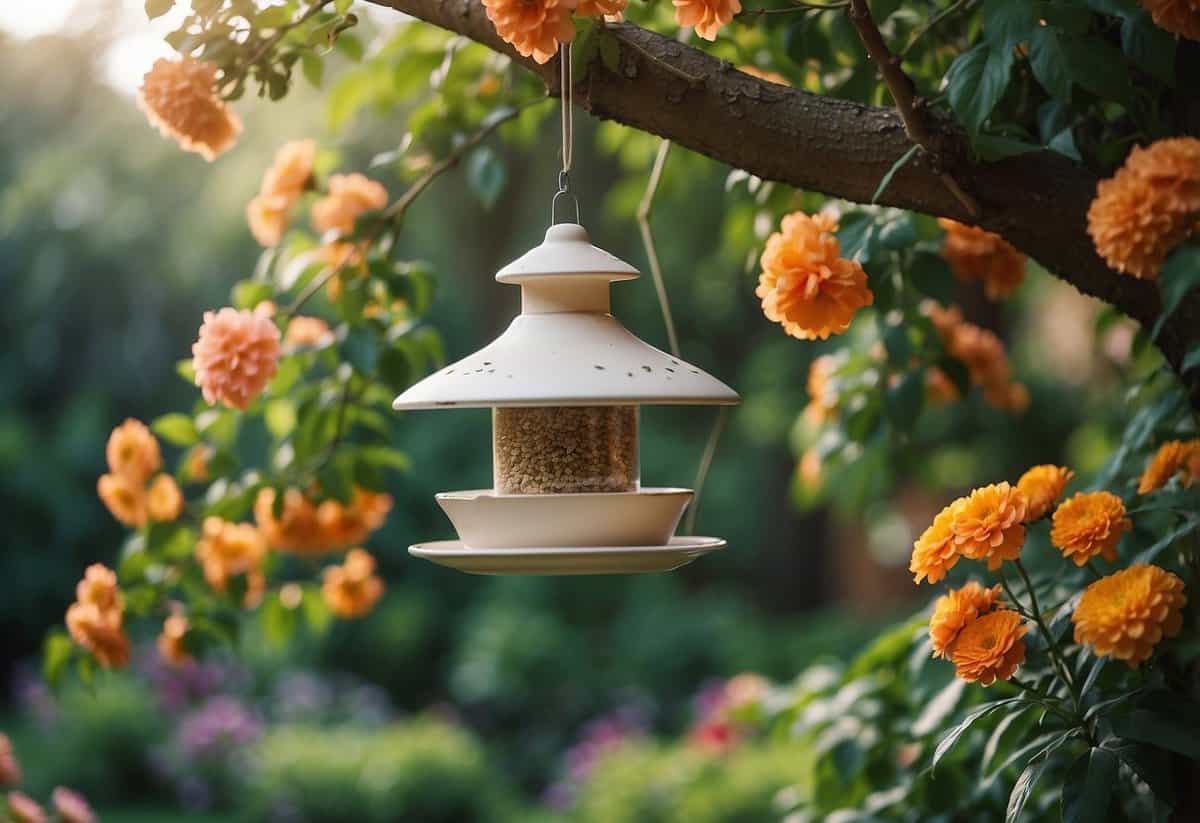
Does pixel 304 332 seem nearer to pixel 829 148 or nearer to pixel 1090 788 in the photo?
pixel 829 148

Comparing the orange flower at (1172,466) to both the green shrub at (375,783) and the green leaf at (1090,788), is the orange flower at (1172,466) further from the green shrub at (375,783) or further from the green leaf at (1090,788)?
the green shrub at (375,783)

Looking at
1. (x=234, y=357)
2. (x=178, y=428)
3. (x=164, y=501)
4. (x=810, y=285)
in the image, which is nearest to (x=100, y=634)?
(x=164, y=501)

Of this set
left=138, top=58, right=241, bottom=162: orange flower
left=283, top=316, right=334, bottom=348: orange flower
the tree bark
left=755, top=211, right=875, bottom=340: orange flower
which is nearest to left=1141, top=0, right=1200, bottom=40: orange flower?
the tree bark

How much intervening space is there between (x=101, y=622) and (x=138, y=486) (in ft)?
0.90

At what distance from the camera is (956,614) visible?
1582 millimetres

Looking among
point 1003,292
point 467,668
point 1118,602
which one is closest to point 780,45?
point 1003,292

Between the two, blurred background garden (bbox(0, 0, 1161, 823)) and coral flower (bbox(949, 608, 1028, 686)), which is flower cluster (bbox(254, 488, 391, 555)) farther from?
blurred background garden (bbox(0, 0, 1161, 823))

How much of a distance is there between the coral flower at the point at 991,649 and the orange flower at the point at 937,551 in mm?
74

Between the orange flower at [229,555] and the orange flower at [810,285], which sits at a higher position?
the orange flower at [810,285]

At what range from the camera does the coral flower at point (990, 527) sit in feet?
5.12

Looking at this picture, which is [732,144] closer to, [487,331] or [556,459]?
[556,459]

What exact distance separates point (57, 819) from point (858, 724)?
1570 millimetres

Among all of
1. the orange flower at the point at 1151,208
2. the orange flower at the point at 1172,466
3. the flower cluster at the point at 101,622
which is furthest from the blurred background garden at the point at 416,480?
the orange flower at the point at 1151,208

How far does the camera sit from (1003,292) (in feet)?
7.84
